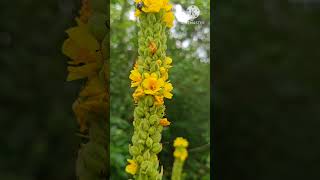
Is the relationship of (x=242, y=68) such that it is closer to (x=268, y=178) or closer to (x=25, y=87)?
(x=268, y=178)

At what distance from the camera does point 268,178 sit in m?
0.76

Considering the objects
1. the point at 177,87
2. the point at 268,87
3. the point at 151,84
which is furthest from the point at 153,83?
the point at 177,87

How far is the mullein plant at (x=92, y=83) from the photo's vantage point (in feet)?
1.62

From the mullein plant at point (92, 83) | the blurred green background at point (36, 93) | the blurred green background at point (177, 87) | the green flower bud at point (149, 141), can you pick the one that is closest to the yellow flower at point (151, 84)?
the green flower bud at point (149, 141)

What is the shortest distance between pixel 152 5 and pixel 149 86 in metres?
0.17

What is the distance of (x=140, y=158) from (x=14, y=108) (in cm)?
58

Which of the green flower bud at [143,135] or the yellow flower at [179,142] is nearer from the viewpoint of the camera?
the green flower bud at [143,135]

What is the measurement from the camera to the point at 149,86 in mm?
861

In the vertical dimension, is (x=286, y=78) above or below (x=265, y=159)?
above

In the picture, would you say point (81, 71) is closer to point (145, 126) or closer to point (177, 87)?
point (145, 126)

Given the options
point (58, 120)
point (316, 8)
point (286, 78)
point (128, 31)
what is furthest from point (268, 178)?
point (128, 31)

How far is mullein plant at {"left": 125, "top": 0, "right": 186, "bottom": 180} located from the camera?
871 mm

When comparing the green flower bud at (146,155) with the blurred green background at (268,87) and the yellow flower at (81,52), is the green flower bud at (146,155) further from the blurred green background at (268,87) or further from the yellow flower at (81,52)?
the yellow flower at (81,52)

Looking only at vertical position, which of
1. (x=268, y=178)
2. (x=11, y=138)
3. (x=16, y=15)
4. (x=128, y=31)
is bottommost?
(x=268, y=178)
